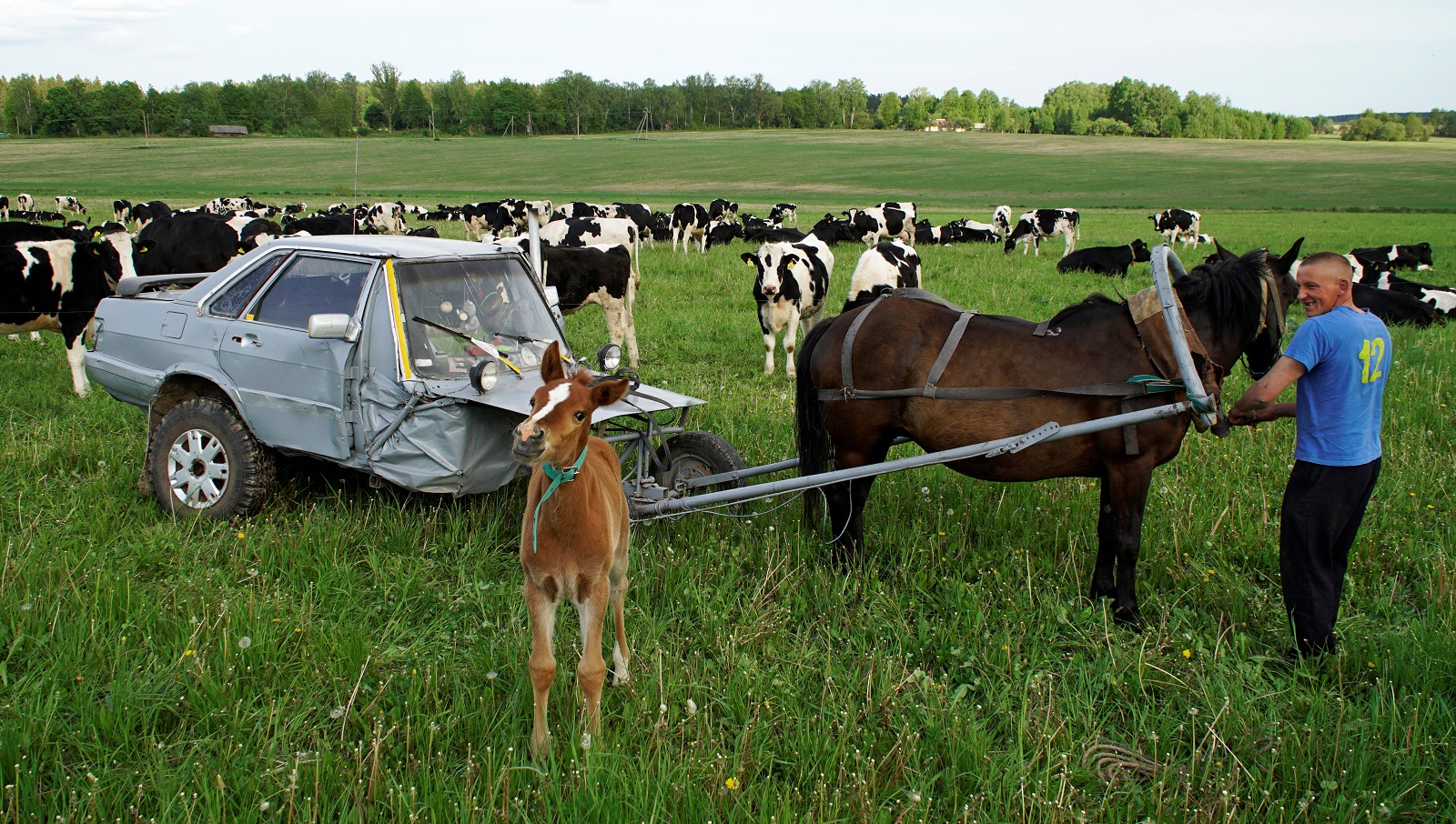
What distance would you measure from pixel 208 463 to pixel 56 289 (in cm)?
621

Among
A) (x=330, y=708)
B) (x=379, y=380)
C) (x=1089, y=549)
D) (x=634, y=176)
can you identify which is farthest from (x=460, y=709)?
(x=634, y=176)

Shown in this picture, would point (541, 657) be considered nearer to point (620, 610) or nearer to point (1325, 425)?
point (620, 610)

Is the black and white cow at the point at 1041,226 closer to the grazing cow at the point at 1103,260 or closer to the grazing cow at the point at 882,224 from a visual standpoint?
the grazing cow at the point at 882,224

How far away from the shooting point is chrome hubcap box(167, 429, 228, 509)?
6082 millimetres

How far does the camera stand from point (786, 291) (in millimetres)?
12516

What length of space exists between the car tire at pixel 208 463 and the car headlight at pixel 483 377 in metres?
1.73

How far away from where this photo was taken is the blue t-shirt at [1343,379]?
4.25 meters

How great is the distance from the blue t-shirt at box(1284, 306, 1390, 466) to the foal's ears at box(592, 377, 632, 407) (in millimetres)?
3098

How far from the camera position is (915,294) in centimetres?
588

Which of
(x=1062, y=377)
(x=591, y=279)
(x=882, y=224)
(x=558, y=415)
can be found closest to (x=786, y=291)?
(x=591, y=279)

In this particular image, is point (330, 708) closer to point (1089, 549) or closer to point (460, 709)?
point (460, 709)

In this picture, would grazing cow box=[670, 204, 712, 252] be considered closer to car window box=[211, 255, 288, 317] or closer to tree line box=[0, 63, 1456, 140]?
car window box=[211, 255, 288, 317]

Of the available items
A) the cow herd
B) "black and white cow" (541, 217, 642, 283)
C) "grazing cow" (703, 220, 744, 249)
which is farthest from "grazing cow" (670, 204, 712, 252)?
"black and white cow" (541, 217, 642, 283)

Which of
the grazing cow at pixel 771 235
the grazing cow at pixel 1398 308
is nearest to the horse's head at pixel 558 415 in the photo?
the grazing cow at pixel 1398 308
